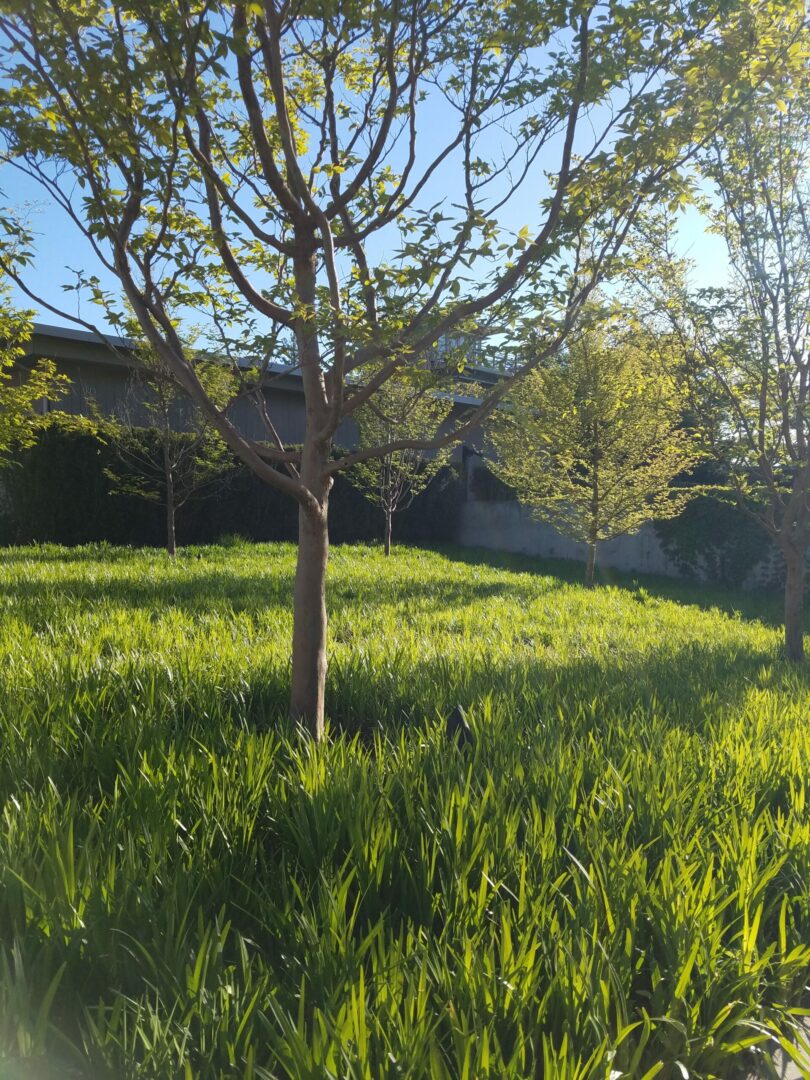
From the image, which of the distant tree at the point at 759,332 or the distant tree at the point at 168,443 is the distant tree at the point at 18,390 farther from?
the distant tree at the point at 759,332

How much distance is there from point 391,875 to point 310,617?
5.03 feet

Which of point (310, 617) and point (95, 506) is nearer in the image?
point (310, 617)

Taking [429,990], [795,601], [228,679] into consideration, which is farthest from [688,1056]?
[795,601]

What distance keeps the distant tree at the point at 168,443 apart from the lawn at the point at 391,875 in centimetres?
703

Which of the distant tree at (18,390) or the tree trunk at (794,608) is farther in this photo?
the distant tree at (18,390)

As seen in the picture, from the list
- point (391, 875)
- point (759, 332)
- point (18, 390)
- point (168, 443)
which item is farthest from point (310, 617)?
point (168, 443)

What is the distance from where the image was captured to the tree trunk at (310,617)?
3461mm

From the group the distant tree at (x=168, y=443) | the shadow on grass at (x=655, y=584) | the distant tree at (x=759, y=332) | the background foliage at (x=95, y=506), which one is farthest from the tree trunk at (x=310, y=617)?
the background foliage at (x=95, y=506)

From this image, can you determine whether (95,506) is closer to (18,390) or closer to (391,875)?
(18,390)

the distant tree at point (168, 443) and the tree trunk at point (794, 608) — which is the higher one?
the distant tree at point (168, 443)

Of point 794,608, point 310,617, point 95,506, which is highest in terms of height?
point 95,506

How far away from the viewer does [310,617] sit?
3490 mm

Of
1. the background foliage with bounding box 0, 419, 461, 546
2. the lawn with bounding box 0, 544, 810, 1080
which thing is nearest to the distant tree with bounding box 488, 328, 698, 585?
the background foliage with bounding box 0, 419, 461, 546

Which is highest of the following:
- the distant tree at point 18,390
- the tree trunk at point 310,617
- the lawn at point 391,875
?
the distant tree at point 18,390
